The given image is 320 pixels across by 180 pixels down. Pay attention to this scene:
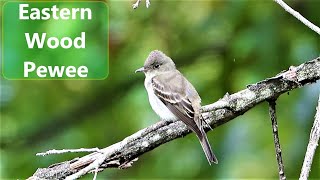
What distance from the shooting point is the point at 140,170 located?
1948 mm

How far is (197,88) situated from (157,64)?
137mm

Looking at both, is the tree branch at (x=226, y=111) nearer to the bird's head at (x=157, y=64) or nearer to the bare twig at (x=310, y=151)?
the bare twig at (x=310, y=151)

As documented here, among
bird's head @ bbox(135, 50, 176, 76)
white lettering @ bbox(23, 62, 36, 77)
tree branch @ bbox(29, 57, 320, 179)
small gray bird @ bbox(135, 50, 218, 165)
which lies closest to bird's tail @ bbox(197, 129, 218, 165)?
small gray bird @ bbox(135, 50, 218, 165)

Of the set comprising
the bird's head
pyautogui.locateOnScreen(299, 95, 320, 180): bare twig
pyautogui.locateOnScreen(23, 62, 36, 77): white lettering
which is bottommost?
pyautogui.locateOnScreen(299, 95, 320, 180): bare twig

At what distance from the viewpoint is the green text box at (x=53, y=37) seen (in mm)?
1892

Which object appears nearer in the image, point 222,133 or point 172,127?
point 172,127

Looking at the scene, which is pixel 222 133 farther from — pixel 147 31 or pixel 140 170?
pixel 147 31

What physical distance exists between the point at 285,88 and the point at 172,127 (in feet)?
0.75

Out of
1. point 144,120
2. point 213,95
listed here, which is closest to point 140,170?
point 144,120

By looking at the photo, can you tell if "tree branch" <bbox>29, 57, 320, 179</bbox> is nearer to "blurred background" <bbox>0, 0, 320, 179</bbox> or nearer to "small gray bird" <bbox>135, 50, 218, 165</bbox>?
"small gray bird" <bbox>135, 50, 218, 165</bbox>

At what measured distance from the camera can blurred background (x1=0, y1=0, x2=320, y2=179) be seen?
189cm

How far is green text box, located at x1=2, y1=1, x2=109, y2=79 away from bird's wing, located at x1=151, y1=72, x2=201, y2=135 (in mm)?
132

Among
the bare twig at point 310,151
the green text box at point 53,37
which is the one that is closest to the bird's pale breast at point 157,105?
the green text box at point 53,37

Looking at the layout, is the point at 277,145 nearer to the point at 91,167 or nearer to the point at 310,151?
the point at 310,151
